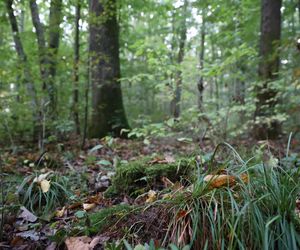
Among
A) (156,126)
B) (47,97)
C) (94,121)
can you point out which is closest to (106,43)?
(94,121)

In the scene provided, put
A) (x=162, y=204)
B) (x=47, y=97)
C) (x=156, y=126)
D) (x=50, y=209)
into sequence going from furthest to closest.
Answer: (x=47, y=97) → (x=156, y=126) → (x=50, y=209) → (x=162, y=204)

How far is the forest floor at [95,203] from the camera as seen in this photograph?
2.07 meters

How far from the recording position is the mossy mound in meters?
2.98

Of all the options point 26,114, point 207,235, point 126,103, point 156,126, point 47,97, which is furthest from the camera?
point 126,103

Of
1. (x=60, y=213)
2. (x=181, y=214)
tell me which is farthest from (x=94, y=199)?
(x=181, y=214)

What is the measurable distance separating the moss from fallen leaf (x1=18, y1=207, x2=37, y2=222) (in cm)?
57

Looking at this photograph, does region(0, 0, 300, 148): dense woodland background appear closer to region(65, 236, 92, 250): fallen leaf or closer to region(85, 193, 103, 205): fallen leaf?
region(85, 193, 103, 205): fallen leaf

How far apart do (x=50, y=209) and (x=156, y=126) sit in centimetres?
202

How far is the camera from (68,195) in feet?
9.61

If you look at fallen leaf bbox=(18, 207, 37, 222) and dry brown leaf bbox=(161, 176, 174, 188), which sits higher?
dry brown leaf bbox=(161, 176, 174, 188)

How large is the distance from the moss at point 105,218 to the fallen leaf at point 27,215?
57 centimetres

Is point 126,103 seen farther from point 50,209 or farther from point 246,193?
point 246,193

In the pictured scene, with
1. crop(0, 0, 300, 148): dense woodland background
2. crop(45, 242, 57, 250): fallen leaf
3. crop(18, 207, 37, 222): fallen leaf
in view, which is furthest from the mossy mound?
crop(0, 0, 300, 148): dense woodland background

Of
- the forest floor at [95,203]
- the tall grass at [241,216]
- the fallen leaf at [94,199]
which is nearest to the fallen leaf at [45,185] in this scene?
the forest floor at [95,203]
